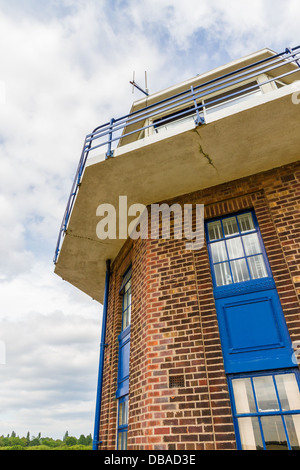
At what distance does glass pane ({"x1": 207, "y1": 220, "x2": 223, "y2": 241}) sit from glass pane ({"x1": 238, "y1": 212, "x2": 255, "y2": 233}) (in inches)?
15.0

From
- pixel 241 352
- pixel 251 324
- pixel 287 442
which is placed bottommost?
pixel 287 442

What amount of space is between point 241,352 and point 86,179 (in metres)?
3.99

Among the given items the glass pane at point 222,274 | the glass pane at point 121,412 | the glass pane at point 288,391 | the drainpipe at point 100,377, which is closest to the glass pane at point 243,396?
the glass pane at point 288,391

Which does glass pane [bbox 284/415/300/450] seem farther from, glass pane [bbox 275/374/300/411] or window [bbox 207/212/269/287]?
window [bbox 207/212/269/287]

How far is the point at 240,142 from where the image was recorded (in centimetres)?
510

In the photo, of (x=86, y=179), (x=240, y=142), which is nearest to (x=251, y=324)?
(x=240, y=142)

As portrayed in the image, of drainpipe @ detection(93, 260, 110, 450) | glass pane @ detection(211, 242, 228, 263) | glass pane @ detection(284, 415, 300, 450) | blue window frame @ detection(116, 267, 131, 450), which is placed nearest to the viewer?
glass pane @ detection(284, 415, 300, 450)

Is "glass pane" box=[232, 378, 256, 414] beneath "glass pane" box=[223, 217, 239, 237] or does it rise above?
beneath

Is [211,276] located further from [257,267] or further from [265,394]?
[265,394]

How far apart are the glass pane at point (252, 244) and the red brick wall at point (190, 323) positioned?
185 mm

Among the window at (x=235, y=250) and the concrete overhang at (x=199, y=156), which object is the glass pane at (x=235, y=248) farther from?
the concrete overhang at (x=199, y=156)

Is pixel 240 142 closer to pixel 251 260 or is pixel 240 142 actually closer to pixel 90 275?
pixel 251 260

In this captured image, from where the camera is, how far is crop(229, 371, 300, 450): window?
3.57 m

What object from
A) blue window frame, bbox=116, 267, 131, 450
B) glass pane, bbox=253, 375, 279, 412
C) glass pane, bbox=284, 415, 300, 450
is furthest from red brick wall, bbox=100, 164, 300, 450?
glass pane, bbox=284, 415, 300, 450
